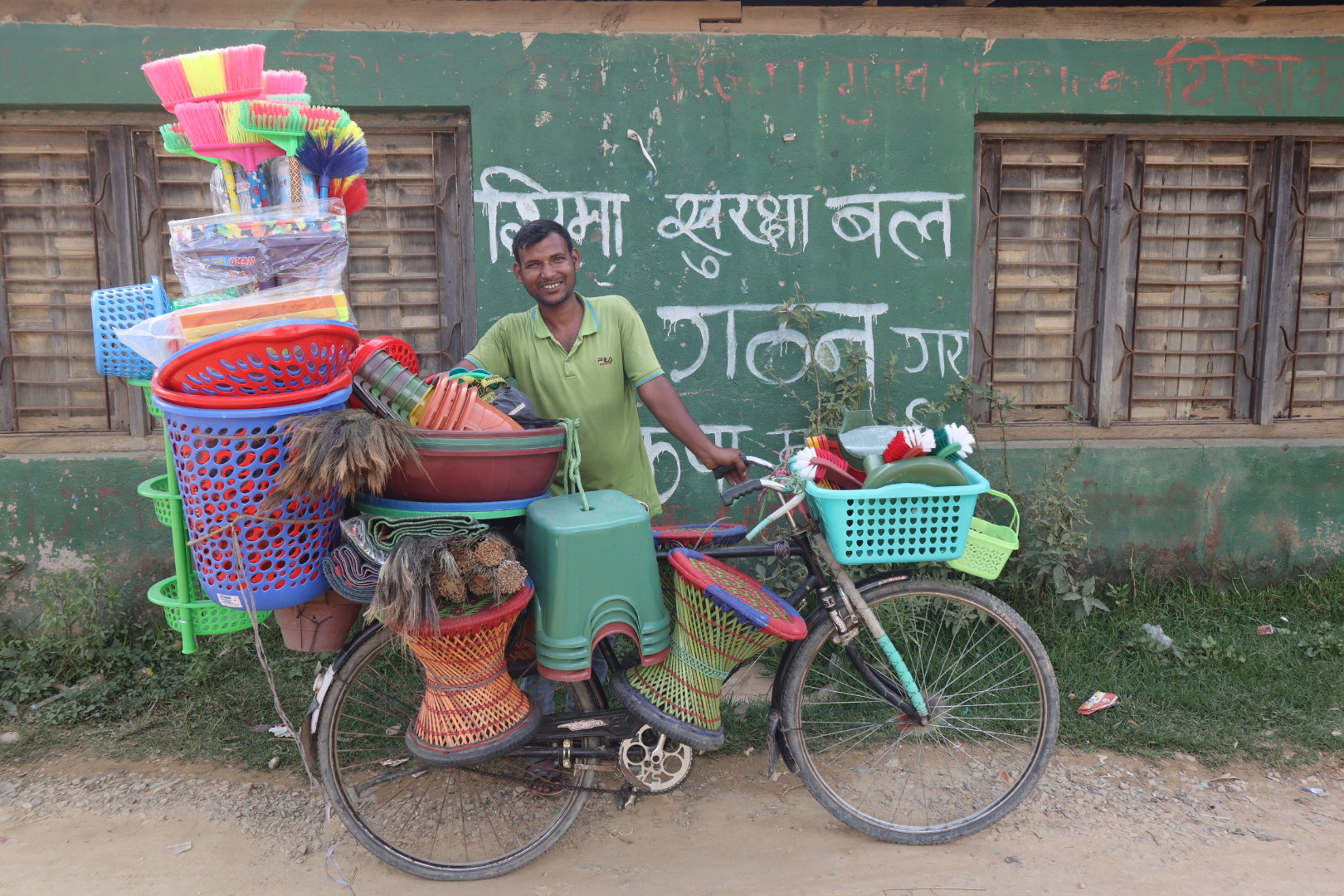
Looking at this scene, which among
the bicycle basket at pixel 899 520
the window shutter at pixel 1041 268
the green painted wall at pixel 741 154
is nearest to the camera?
the bicycle basket at pixel 899 520

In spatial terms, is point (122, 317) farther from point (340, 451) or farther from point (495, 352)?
point (340, 451)

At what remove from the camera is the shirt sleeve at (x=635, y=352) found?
309 cm

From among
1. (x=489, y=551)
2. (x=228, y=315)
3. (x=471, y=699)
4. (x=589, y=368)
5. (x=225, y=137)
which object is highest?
(x=225, y=137)

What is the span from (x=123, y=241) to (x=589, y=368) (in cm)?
264

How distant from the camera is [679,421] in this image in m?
3.04

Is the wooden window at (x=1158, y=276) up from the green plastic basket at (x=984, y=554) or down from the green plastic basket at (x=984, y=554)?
up

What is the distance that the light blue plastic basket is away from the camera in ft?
9.20

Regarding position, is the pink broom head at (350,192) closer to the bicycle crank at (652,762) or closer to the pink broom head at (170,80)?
the pink broom head at (170,80)

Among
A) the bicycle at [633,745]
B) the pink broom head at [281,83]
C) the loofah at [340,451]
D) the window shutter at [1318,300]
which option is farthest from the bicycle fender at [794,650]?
the window shutter at [1318,300]

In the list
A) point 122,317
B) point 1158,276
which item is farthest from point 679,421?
point 1158,276

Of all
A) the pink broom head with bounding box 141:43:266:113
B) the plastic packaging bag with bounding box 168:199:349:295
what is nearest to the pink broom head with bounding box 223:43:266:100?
the pink broom head with bounding box 141:43:266:113

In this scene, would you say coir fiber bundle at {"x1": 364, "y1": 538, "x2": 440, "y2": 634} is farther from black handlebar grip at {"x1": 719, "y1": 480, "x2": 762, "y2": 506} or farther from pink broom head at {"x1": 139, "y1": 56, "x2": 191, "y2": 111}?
pink broom head at {"x1": 139, "y1": 56, "x2": 191, "y2": 111}

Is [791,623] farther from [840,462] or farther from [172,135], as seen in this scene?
[172,135]

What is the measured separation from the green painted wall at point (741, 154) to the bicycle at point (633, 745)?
1.64m
